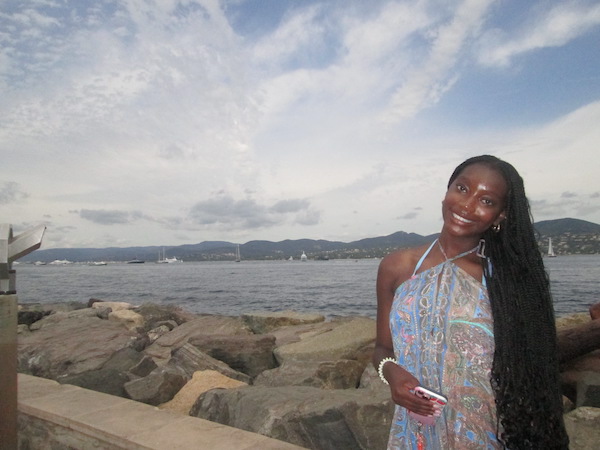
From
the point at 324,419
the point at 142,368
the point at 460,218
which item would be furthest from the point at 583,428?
the point at 142,368

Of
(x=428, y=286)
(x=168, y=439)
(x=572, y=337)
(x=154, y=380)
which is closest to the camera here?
(x=428, y=286)

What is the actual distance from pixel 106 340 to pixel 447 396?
814 centimetres

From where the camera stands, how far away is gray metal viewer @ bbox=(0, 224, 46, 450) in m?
3.63

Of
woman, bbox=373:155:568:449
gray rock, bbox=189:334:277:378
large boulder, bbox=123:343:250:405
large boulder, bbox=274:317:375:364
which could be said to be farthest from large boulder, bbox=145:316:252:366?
woman, bbox=373:155:568:449

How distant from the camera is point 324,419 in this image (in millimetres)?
4027

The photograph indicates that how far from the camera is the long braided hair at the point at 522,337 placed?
1.52 metres

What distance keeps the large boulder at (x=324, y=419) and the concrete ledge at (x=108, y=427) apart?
1075 mm

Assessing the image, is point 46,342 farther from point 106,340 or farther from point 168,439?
point 168,439

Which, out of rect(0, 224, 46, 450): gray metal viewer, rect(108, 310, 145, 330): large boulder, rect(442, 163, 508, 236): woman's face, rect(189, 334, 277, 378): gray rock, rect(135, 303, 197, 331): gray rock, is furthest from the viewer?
rect(135, 303, 197, 331): gray rock

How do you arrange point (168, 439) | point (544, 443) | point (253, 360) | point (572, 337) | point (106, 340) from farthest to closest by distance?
point (106, 340)
point (253, 360)
point (572, 337)
point (168, 439)
point (544, 443)

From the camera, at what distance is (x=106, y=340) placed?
841 centimetres

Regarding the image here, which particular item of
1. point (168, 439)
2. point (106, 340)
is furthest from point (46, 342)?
point (168, 439)

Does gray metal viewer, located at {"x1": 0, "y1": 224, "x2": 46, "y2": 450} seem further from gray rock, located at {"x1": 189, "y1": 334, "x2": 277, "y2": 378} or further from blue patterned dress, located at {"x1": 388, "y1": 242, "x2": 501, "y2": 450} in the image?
gray rock, located at {"x1": 189, "y1": 334, "x2": 277, "y2": 378}

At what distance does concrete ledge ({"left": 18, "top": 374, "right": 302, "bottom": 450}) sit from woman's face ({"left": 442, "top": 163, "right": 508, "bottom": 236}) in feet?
6.10
